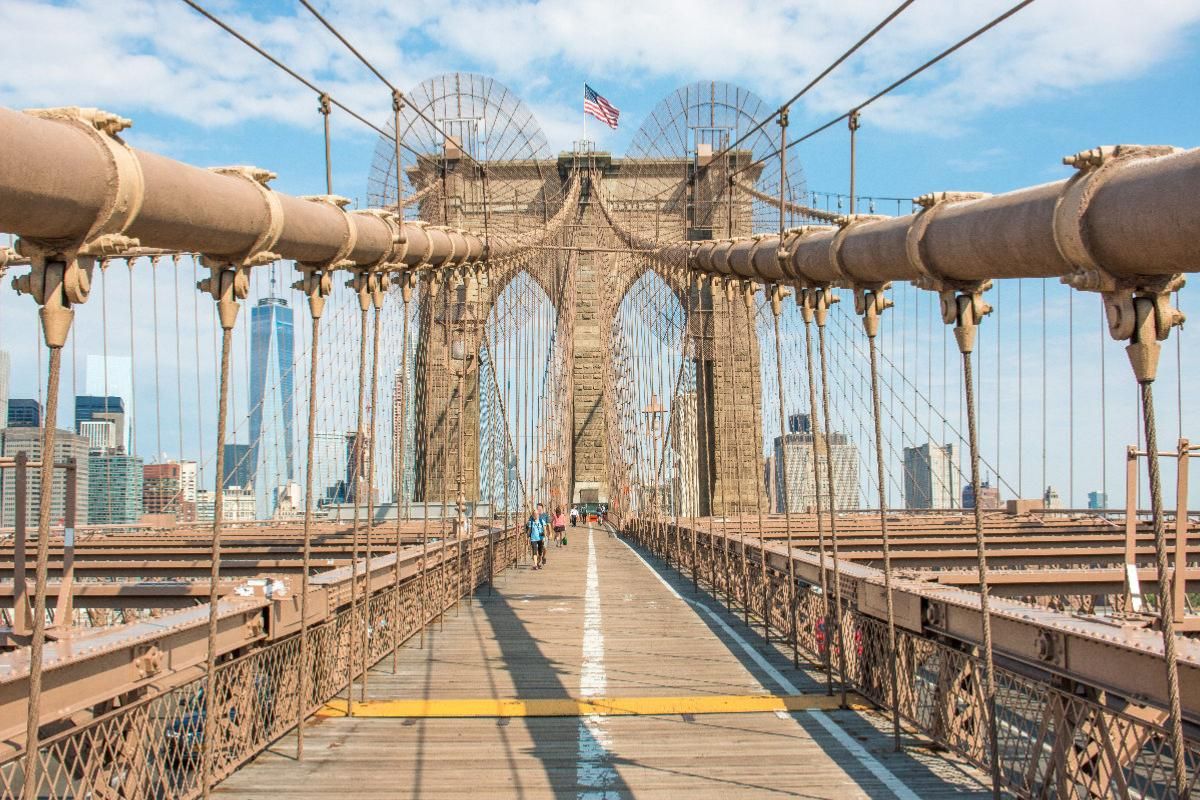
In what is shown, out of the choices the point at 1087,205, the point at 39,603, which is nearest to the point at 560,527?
the point at 39,603

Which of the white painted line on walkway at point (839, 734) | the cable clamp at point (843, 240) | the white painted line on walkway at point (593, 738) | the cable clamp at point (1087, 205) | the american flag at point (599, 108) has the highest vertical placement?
the american flag at point (599, 108)

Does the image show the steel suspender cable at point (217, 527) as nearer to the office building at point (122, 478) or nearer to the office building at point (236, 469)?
the office building at point (236, 469)

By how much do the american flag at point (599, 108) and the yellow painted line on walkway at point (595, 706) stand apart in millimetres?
30116

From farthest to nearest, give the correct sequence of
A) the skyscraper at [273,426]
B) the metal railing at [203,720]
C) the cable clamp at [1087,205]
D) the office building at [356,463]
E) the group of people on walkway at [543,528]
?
the skyscraper at [273,426], the group of people on walkway at [543,528], the office building at [356,463], the metal railing at [203,720], the cable clamp at [1087,205]

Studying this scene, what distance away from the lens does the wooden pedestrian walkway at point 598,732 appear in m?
6.82

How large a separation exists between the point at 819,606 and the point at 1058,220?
7.46 m

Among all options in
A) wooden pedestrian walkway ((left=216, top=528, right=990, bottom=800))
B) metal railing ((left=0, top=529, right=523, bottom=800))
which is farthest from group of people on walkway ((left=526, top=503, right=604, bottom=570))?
metal railing ((left=0, top=529, right=523, bottom=800))

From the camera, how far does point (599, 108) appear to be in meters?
38.0

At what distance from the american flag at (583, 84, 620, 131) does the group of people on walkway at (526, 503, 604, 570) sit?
43.2 feet

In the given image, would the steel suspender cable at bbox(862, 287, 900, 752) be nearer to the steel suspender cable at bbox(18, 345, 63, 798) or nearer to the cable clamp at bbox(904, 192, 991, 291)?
the cable clamp at bbox(904, 192, 991, 291)

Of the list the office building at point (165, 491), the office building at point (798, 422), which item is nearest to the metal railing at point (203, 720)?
the office building at point (165, 491)

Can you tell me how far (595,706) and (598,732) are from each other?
0.92 meters

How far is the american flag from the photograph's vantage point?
37.5 m

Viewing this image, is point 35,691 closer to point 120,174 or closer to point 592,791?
point 120,174
